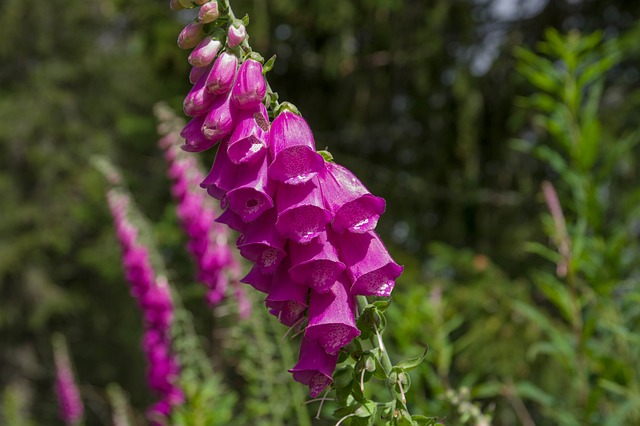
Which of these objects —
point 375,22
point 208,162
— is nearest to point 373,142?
point 375,22

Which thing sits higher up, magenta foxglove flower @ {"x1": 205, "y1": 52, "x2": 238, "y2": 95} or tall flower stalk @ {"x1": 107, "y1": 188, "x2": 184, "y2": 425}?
magenta foxglove flower @ {"x1": 205, "y1": 52, "x2": 238, "y2": 95}

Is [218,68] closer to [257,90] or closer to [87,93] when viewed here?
[257,90]

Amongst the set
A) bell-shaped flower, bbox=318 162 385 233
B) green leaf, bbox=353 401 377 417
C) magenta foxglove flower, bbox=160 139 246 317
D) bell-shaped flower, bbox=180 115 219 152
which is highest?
bell-shaped flower, bbox=180 115 219 152

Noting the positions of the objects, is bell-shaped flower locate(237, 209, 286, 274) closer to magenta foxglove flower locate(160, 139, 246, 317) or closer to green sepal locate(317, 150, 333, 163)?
green sepal locate(317, 150, 333, 163)

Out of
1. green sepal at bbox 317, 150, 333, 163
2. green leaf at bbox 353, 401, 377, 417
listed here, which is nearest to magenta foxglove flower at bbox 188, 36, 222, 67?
green sepal at bbox 317, 150, 333, 163

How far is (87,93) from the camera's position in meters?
17.9

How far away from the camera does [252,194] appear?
3.85ft

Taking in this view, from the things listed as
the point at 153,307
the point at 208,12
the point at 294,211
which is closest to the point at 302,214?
the point at 294,211

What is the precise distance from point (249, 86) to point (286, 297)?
36 centimetres

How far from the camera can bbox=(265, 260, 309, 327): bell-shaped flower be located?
46.3 inches

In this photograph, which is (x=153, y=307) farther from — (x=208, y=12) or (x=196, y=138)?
(x=208, y=12)

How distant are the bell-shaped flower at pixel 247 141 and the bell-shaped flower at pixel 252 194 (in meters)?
0.03

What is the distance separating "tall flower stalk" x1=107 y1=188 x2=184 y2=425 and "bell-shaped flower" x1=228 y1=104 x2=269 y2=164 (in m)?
2.52

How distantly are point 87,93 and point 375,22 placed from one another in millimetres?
12719
